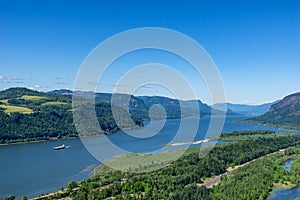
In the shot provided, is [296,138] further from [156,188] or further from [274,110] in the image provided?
[274,110]

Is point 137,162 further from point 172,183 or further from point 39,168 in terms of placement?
point 39,168

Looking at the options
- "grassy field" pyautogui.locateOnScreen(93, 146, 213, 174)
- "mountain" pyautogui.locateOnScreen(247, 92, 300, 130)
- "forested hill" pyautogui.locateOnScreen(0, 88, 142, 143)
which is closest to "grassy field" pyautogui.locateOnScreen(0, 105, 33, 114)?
"forested hill" pyautogui.locateOnScreen(0, 88, 142, 143)

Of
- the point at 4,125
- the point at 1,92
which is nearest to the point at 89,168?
the point at 4,125

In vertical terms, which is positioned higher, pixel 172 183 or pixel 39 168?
pixel 172 183

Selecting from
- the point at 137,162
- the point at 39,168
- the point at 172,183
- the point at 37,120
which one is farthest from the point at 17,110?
the point at 172,183

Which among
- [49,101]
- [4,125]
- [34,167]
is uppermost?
[49,101]

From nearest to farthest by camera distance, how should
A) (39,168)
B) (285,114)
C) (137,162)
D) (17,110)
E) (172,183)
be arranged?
(172,183)
(137,162)
(39,168)
(17,110)
(285,114)

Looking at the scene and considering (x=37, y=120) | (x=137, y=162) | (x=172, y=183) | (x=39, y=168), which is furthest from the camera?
(x=37, y=120)
